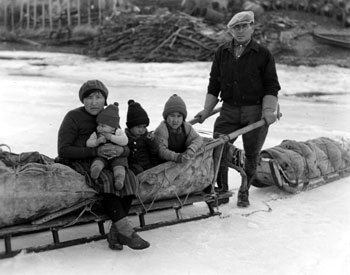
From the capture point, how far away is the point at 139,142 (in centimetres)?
377

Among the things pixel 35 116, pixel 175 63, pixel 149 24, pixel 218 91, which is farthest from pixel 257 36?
pixel 218 91

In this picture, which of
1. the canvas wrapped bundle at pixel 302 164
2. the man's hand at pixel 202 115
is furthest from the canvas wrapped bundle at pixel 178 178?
the canvas wrapped bundle at pixel 302 164

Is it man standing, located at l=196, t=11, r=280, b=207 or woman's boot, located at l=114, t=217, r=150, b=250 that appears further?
man standing, located at l=196, t=11, r=280, b=207

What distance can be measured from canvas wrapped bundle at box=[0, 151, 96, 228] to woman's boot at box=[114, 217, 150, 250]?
288mm

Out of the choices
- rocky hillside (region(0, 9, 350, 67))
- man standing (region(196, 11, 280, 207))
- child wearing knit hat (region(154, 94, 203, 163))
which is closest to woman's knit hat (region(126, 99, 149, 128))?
child wearing knit hat (region(154, 94, 203, 163))

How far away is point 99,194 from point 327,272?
5.36ft

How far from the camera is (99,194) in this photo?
134 inches

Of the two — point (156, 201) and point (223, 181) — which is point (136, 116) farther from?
point (223, 181)

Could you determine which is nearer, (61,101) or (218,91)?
(218,91)

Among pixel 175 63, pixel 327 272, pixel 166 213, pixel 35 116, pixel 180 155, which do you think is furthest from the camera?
pixel 175 63

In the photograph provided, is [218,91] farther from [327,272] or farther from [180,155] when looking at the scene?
[327,272]

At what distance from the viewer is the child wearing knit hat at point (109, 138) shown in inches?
131

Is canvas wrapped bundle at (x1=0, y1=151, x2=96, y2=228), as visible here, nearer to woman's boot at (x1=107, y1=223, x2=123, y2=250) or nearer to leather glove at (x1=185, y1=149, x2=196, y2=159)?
woman's boot at (x1=107, y1=223, x2=123, y2=250)

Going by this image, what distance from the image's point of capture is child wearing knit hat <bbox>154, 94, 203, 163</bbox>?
3.73 metres
